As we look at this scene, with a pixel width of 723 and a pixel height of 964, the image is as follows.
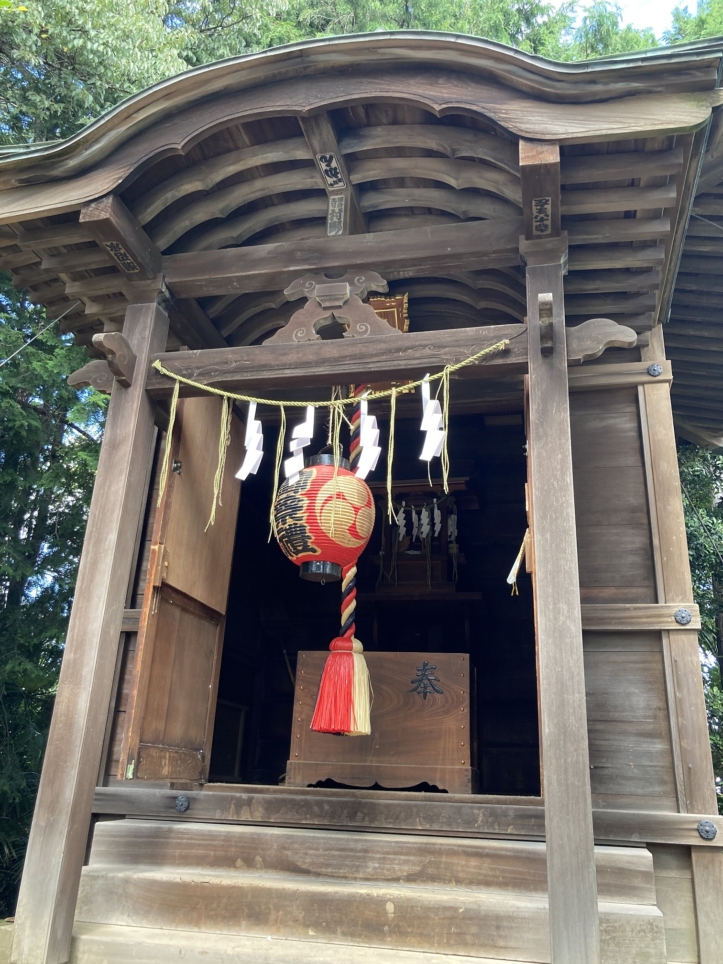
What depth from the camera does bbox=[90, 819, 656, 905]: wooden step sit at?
344cm

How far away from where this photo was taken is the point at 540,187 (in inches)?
147

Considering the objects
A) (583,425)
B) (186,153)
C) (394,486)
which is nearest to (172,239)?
(186,153)

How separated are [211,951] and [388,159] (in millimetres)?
4153

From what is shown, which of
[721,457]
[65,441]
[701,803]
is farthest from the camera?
[65,441]

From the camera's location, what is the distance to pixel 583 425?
4645mm

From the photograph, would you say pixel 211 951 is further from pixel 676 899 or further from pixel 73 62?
pixel 73 62

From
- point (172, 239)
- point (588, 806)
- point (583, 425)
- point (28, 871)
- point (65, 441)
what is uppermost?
point (65, 441)

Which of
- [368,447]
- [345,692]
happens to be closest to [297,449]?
[368,447]

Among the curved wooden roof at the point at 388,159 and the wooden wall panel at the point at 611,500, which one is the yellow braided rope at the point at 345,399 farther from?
the wooden wall panel at the point at 611,500

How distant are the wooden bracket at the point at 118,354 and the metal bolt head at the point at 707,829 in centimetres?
376

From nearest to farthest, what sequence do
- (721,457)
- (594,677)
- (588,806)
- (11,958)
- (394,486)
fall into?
(588,806), (11,958), (594,677), (394,486), (721,457)

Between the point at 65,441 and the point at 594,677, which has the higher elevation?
the point at 65,441

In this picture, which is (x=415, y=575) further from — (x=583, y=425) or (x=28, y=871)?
(x=28, y=871)

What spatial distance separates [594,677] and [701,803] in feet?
2.49
